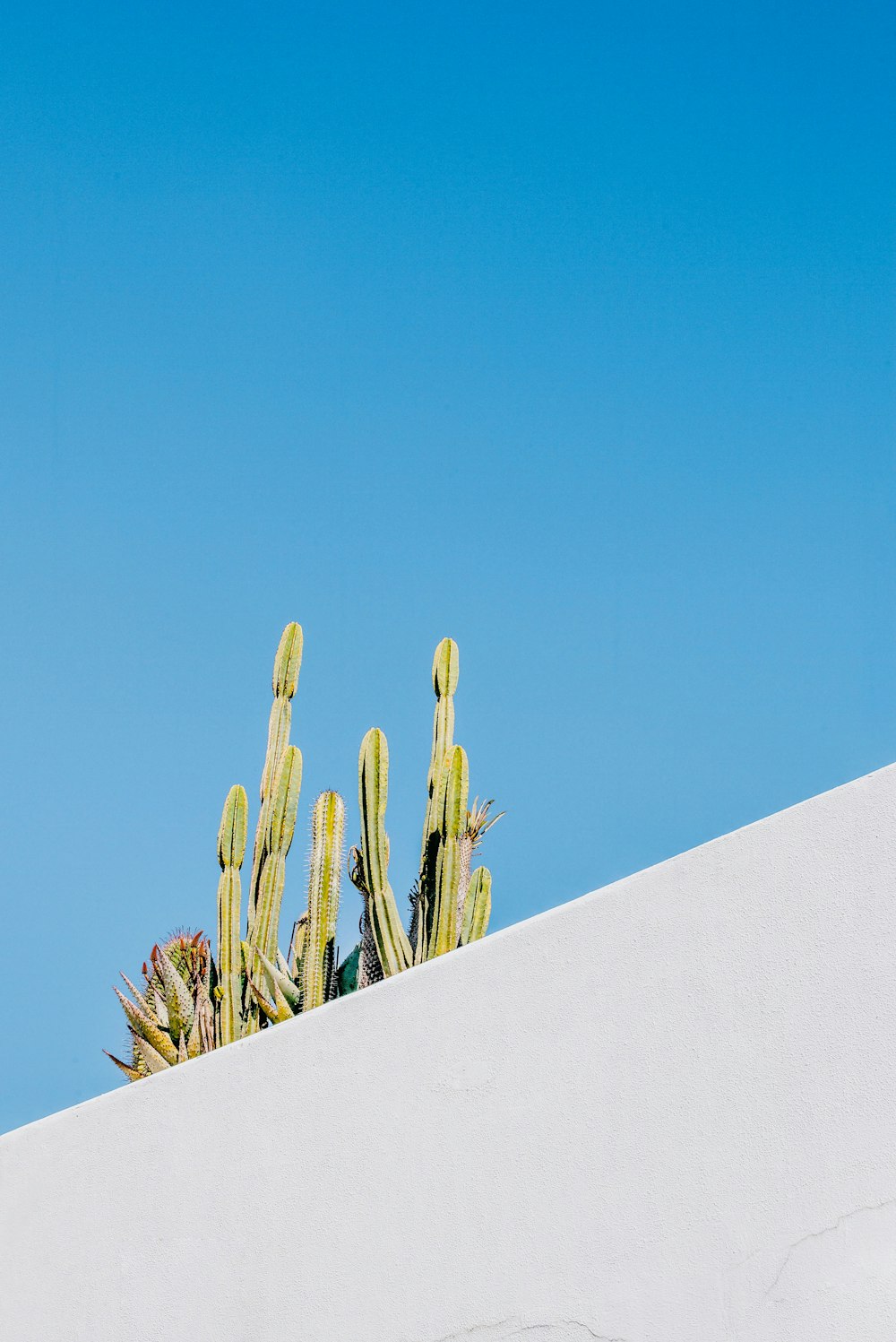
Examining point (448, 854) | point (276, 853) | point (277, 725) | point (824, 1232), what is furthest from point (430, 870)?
point (824, 1232)

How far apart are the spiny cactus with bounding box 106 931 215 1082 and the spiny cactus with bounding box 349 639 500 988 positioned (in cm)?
88

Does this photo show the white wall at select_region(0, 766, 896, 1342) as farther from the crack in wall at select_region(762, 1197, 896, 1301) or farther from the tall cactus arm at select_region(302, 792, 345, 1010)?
the tall cactus arm at select_region(302, 792, 345, 1010)

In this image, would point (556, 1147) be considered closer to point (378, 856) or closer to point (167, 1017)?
point (378, 856)

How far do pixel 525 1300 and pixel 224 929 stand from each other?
3400 millimetres

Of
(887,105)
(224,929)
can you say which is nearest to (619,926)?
(224,929)

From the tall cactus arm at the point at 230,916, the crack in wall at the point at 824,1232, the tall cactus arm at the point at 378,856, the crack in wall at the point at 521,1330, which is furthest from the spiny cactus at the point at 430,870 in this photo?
the crack in wall at the point at 824,1232

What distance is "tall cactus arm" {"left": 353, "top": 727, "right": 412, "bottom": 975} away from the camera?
523 cm

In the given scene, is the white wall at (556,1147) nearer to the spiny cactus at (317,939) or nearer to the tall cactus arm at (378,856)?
the tall cactus arm at (378,856)

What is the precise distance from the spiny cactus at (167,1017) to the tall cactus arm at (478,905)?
1292 millimetres

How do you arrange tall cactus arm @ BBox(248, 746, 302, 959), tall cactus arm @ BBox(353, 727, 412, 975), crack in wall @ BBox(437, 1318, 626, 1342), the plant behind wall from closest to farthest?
crack in wall @ BBox(437, 1318, 626, 1342)
tall cactus arm @ BBox(353, 727, 412, 975)
the plant behind wall
tall cactus arm @ BBox(248, 746, 302, 959)

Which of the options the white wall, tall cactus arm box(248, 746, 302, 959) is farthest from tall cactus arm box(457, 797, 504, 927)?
the white wall

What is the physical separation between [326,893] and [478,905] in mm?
770

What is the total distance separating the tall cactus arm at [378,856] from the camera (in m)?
5.23

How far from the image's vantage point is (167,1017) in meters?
6.97
